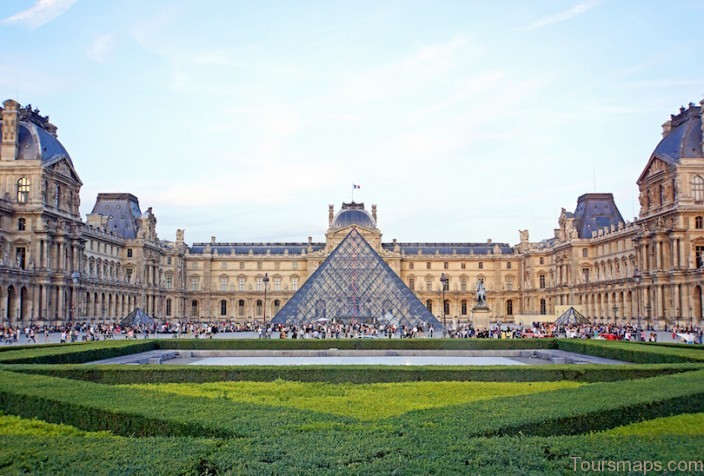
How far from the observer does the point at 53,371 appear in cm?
1489

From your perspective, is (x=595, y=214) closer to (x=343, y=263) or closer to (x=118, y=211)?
(x=343, y=263)

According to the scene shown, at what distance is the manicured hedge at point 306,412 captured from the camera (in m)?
7.87

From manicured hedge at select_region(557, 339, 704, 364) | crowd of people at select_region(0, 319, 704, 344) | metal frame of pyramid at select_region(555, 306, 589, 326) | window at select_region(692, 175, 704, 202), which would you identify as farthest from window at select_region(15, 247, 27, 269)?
window at select_region(692, 175, 704, 202)

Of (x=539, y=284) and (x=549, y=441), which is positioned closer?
(x=549, y=441)

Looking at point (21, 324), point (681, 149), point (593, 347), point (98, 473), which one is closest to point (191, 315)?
point (21, 324)

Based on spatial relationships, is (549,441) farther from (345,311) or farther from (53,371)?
(345,311)

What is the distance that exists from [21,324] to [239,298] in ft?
130

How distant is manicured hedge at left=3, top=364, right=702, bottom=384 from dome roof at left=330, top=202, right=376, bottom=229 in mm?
65022

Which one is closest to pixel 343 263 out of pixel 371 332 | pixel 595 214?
pixel 371 332

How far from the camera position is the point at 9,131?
1839 inches

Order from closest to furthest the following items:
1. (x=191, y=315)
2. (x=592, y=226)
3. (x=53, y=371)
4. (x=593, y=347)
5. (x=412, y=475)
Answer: (x=412, y=475) < (x=53, y=371) < (x=593, y=347) < (x=592, y=226) < (x=191, y=315)

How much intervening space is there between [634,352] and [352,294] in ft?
94.6

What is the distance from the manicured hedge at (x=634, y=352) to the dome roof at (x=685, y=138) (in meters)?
Answer: 27.6

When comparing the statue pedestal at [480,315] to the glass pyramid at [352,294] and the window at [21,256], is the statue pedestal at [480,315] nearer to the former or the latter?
the glass pyramid at [352,294]
